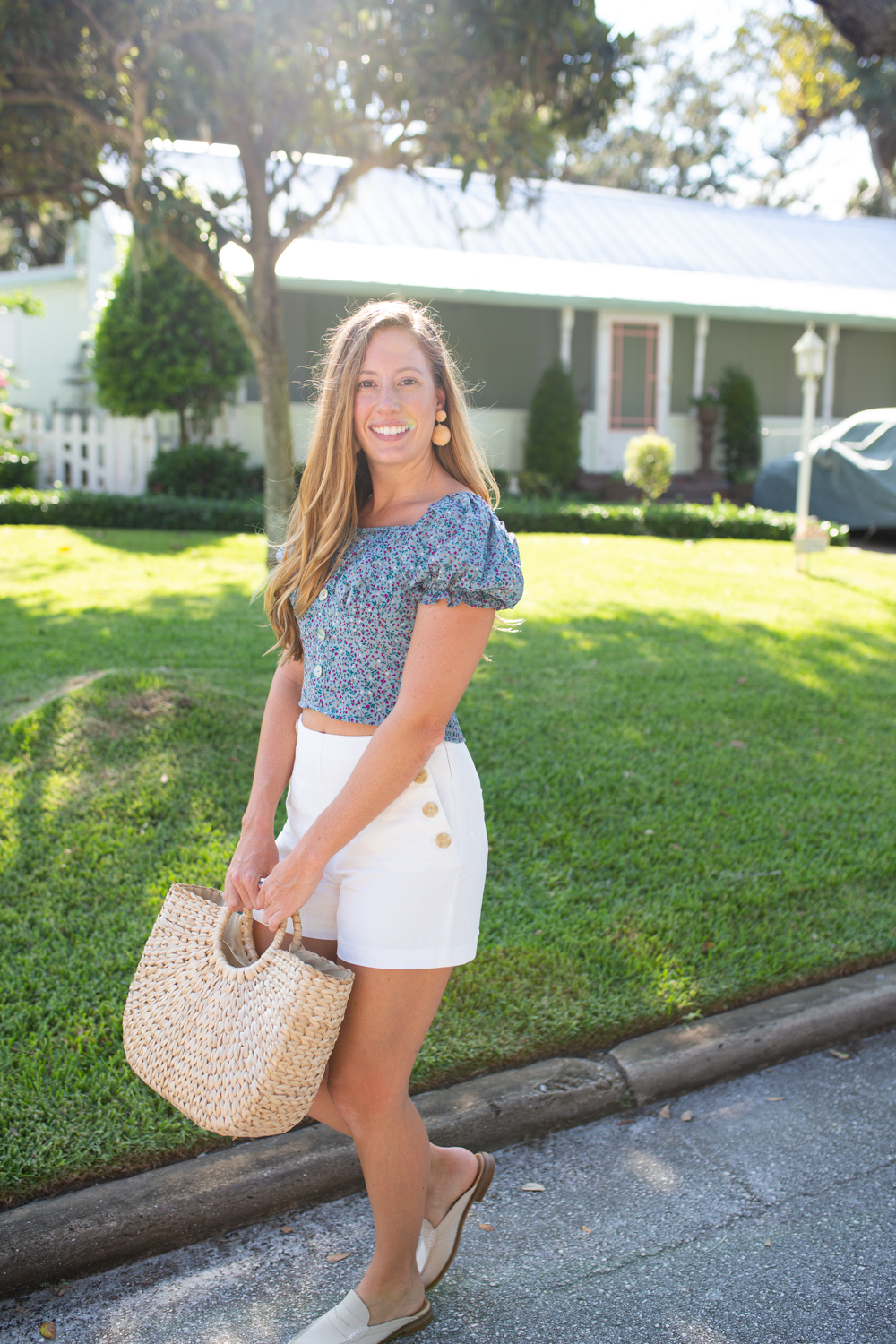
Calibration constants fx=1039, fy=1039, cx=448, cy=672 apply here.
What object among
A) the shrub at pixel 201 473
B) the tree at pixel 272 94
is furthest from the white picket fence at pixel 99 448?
the tree at pixel 272 94

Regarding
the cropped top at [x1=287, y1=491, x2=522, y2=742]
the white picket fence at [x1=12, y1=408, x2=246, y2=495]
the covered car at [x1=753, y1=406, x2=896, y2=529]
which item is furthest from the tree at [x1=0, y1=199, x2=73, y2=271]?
the cropped top at [x1=287, y1=491, x2=522, y2=742]

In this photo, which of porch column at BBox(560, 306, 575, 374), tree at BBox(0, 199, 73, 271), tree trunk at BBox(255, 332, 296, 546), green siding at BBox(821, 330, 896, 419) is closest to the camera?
tree trunk at BBox(255, 332, 296, 546)

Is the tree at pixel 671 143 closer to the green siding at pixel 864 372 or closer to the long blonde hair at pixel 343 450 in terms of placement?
the green siding at pixel 864 372

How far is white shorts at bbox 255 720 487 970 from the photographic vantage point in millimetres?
1879

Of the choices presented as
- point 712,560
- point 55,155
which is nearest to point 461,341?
point 712,560

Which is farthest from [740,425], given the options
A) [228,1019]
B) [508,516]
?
[228,1019]

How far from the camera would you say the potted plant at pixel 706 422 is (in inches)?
683

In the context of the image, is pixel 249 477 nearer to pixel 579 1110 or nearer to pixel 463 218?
pixel 463 218

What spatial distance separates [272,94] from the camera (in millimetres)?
7754

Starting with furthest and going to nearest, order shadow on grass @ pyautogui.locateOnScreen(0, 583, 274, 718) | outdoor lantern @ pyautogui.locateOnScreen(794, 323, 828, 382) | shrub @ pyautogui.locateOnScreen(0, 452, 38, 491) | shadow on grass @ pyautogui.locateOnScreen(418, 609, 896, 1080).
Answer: shrub @ pyautogui.locateOnScreen(0, 452, 38, 491) < outdoor lantern @ pyautogui.locateOnScreen(794, 323, 828, 382) < shadow on grass @ pyautogui.locateOnScreen(0, 583, 274, 718) < shadow on grass @ pyautogui.locateOnScreen(418, 609, 896, 1080)

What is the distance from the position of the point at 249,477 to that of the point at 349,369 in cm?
1172

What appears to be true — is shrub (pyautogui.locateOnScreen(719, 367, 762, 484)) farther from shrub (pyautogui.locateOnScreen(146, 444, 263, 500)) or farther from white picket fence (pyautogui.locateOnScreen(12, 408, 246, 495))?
shrub (pyautogui.locateOnScreen(146, 444, 263, 500))

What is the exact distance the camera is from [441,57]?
24.8 ft

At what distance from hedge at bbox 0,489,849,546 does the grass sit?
405 cm
